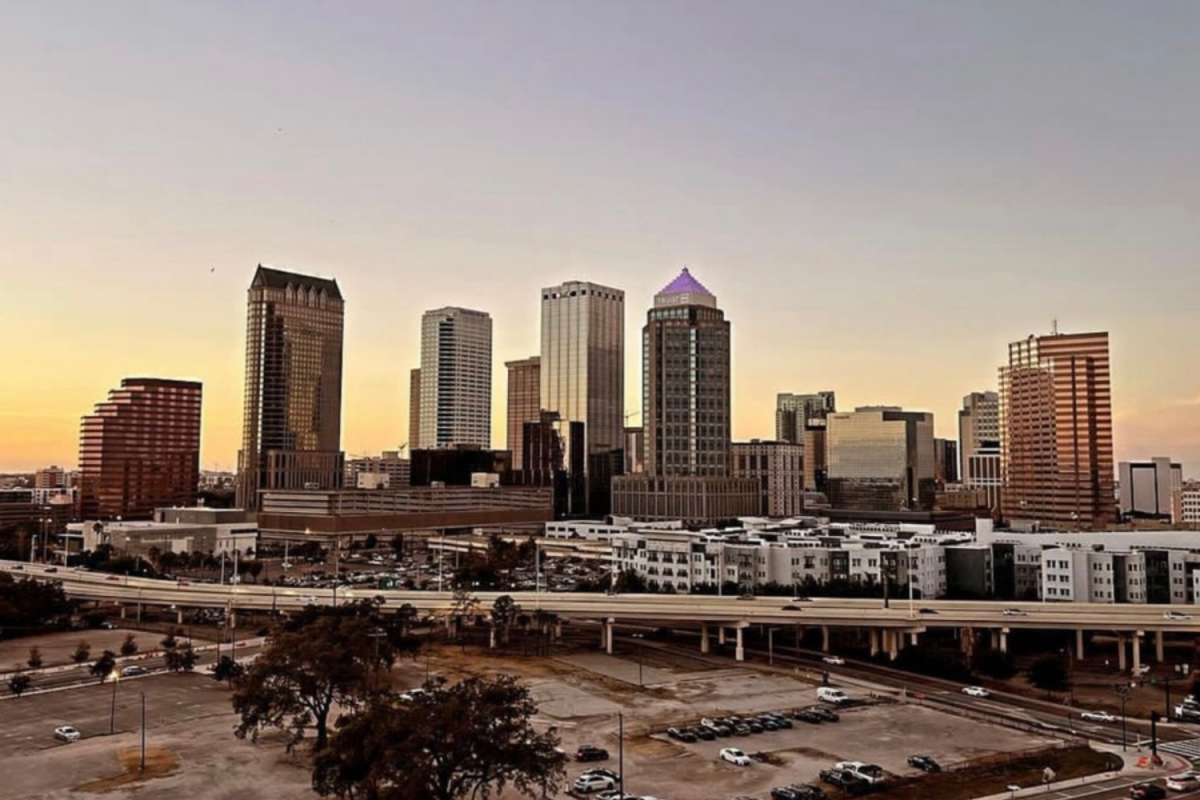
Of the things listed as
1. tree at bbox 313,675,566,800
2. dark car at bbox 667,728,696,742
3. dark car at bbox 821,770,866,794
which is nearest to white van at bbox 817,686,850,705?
dark car at bbox 667,728,696,742

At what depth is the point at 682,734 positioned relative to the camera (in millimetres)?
67750

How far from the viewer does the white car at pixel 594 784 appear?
54812mm

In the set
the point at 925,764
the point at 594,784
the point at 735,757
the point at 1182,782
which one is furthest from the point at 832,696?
the point at 594,784

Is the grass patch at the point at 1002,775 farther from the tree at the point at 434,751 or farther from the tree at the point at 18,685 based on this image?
the tree at the point at 18,685

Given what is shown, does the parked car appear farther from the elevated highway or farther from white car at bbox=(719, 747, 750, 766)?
the elevated highway

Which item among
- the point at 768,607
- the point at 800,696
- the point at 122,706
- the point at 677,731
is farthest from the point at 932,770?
the point at 122,706

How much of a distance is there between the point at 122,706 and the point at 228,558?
Answer: 12426 centimetres

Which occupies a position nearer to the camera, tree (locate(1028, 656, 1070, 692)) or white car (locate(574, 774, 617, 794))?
white car (locate(574, 774, 617, 794))

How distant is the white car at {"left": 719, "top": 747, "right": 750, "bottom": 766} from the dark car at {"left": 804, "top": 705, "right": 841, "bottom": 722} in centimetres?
1283

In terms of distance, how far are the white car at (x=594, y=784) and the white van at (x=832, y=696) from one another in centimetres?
2936

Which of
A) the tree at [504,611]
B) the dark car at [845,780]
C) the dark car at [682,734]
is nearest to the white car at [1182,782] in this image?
the dark car at [845,780]

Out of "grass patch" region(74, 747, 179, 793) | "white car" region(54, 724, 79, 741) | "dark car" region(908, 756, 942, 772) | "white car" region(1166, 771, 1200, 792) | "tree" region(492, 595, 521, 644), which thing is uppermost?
"tree" region(492, 595, 521, 644)

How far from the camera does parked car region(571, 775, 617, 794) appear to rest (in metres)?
54.8

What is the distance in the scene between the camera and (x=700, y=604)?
10456cm
